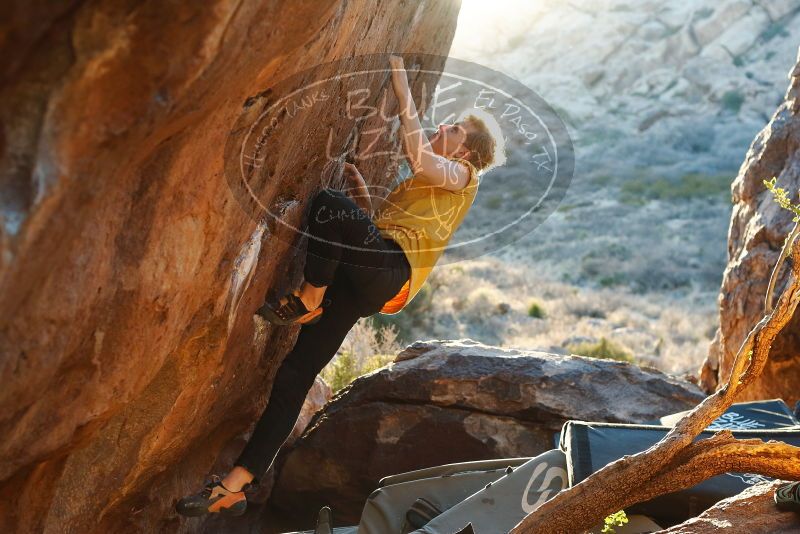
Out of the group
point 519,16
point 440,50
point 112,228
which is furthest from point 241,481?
point 519,16

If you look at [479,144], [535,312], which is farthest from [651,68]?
[479,144]

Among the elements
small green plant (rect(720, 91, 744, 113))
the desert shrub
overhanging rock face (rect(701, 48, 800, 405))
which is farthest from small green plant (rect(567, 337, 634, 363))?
small green plant (rect(720, 91, 744, 113))

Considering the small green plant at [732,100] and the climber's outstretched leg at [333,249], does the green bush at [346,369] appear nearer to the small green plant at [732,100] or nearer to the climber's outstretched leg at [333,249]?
the climber's outstretched leg at [333,249]

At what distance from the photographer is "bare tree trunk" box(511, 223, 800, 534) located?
3.52 metres

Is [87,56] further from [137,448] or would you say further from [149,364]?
[137,448]

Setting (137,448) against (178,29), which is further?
(137,448)

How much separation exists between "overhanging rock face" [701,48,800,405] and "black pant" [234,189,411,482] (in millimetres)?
3564

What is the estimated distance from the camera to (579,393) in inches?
253

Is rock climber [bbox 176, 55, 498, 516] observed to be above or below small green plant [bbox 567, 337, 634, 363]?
above

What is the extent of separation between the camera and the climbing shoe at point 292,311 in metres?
4.13

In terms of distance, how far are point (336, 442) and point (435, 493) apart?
171cm

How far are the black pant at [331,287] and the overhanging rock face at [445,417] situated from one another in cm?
217

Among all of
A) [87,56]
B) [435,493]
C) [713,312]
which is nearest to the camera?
[87,56]

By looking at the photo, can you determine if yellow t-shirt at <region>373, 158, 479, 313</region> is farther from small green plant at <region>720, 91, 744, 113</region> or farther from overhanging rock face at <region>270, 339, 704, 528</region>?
small green plant at <region>720, 91, 744, 113</region>
